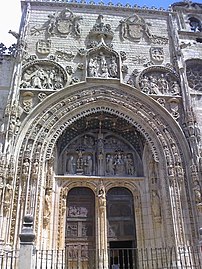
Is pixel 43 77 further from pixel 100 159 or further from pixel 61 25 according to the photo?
pixel 100 159

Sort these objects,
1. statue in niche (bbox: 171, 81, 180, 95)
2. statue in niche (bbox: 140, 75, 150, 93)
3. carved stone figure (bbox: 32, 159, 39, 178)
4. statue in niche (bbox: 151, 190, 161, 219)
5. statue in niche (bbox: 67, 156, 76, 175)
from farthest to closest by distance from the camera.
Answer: statue in niche (bbox: 171, 81, 180, 95) < statue in niche (bbox: 140, 75, 150, 93) < statue in niche (bbox: 67, 156, 76, 175) < statue in niche (bbox: 151, 190, 161, 219) < carved stone figure (bbox: 32, 159, 39, 178)

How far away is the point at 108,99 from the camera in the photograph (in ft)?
36.5

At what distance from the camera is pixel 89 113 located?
1095 centimetres

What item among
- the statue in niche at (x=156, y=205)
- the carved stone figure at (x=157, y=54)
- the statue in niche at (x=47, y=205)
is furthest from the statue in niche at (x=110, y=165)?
the carved stone figure at (x=157, y=54)

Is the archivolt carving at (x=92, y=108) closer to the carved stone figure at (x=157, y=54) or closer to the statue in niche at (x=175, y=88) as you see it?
the statue in niche at (x=175, y=88)

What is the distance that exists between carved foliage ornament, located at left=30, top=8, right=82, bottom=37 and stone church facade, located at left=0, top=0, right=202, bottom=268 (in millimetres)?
51

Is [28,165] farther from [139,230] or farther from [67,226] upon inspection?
[139,230]

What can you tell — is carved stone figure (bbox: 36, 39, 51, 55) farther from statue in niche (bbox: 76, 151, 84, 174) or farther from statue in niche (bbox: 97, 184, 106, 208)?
statue in niche (bbox: 97, 184, 106, 208)

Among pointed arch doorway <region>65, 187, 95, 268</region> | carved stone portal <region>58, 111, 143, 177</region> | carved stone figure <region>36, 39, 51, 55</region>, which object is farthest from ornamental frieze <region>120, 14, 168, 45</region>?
pointed arch doorway <region>65, 187, 95, 268</region>

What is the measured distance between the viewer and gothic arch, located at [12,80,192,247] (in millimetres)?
9914

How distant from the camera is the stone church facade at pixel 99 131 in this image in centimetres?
940

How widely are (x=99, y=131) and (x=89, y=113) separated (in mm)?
1050

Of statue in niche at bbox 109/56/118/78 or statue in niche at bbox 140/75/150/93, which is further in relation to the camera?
statue in niche at bbox 109/56/118/78

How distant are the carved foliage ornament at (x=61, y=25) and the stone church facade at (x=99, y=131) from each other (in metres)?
0.05
